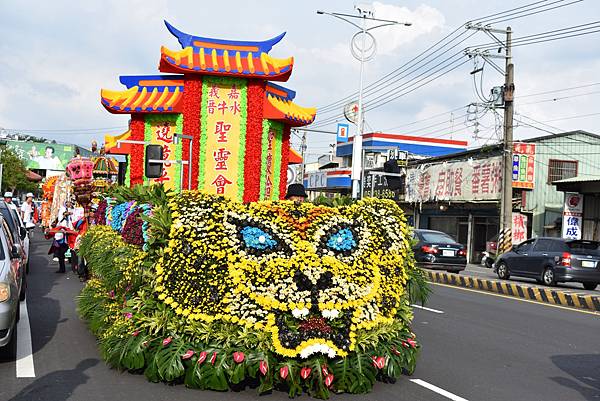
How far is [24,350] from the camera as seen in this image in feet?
26.5

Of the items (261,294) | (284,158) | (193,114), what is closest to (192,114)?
(193,114)

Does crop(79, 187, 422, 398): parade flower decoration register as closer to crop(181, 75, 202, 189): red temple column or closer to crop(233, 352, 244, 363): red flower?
crop(233, 352, 244, 363): red flower

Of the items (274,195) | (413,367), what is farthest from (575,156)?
(413,367)

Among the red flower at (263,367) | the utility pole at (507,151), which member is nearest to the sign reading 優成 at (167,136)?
the red flower at (263,367)

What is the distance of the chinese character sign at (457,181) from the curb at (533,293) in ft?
43.4

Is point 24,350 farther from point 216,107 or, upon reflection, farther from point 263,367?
point 216,107

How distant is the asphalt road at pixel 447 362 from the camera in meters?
6.53

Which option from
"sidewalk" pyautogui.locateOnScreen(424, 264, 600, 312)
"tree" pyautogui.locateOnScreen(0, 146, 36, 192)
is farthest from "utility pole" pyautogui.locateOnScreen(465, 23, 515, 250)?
"tree" pyautogui.locateOnScreen(0, 146, 36, 192)

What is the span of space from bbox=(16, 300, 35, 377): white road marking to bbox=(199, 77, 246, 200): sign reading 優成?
473cm

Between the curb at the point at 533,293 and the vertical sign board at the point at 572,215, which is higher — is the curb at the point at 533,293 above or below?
below

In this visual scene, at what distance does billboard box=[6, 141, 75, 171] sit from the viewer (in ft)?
293

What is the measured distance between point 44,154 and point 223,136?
8244 centimetres

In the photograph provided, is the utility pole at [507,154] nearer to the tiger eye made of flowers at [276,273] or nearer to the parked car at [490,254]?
the parked car at [490,254]

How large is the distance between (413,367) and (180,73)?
333 inches
